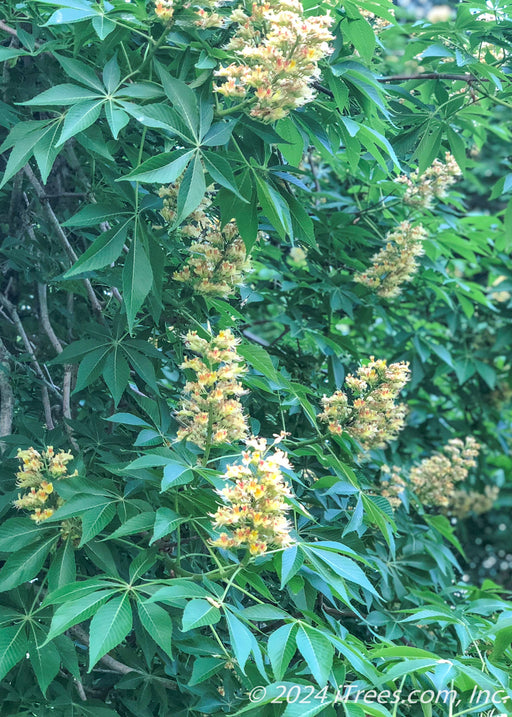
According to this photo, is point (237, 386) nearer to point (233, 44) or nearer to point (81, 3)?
point (233, 44)

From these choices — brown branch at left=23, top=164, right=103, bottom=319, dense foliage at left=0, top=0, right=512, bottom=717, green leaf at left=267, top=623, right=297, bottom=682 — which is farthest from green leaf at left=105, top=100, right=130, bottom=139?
green leaf at left=267, top=623, right=297, bottom=682

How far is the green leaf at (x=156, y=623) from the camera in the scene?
59.5 inches

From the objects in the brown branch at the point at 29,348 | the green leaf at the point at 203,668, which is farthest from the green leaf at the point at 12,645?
the brown branch at the point at 29,348

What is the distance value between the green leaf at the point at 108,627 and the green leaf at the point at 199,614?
0.13 metres

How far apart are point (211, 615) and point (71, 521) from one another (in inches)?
19.9

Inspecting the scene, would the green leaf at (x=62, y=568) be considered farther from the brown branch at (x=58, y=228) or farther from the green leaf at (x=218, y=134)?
the green leaf at (x=218, y=134)

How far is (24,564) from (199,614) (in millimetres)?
520

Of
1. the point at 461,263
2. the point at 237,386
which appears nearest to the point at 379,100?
the point at 237,386

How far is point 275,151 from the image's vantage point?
2338 mm

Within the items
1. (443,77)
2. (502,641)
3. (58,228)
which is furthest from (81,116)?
(502,641)

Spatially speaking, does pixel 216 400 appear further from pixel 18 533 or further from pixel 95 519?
pixel 18 533

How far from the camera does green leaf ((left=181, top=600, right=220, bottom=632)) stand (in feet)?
4.51

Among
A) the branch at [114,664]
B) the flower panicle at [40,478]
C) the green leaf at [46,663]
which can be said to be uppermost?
the flower panicle at [40,478]

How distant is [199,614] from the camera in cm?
141
